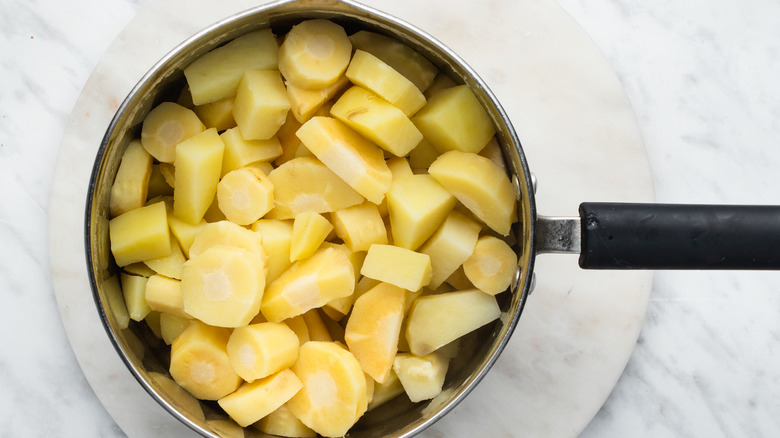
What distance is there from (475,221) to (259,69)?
0.47 meters

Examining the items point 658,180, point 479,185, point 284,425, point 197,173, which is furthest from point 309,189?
point 658,180

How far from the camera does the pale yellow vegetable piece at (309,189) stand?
1190 millimetres

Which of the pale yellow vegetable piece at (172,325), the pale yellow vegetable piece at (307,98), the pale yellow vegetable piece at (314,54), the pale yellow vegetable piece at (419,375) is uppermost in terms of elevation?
the pale yellow vegetable piece at (314,54)

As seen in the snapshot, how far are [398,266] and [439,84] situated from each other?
35 cm

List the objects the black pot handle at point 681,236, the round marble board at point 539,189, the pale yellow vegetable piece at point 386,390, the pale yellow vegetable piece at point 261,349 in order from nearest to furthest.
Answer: the black pot handle at point 681,236 < the pale yellow vegetable piece at point 261,349 < the pale yellow vegetable piece at point 386,390 < the round marble board at point 539,189

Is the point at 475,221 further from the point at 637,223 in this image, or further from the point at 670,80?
the point at 670,80

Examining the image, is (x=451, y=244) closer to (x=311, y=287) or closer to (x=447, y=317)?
(x=447, y=317)

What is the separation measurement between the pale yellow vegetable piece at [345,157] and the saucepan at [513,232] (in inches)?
7.9

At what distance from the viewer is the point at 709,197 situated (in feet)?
4.85

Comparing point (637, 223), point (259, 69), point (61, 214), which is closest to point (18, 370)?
point (61, 214)

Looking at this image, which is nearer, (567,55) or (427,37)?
(427,37)

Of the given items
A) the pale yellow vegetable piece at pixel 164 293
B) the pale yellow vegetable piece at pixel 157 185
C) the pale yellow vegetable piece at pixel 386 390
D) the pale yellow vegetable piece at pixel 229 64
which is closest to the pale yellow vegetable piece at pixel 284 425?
the pale yellow vegetable piece at pixel 386 390

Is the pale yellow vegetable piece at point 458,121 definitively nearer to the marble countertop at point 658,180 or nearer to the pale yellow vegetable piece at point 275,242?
the pale yellow vegetable piece at point 275,242

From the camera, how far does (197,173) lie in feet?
3.79
